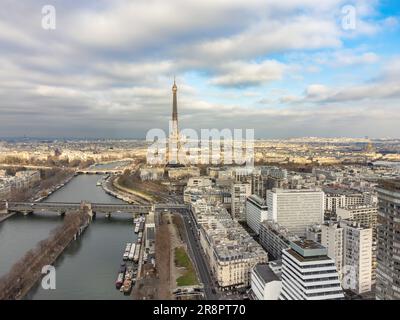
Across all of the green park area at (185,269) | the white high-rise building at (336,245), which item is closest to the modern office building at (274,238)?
the white high-rise building at (336,245)

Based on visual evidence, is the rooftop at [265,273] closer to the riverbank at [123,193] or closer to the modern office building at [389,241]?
the modern office building at [389,241]

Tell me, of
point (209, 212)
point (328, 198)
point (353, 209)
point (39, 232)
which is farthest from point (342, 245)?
point (39, 232)

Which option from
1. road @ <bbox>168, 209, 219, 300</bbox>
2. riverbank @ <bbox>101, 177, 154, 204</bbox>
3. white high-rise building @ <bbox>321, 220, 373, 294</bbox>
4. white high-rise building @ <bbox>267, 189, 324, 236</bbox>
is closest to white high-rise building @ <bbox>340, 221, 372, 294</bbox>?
white high-rise building @ <bbox>321, 220, 373, 294</bbox>

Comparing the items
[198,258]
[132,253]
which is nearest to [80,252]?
[132,253]

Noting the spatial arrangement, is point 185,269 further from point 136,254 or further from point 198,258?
point 136,254
